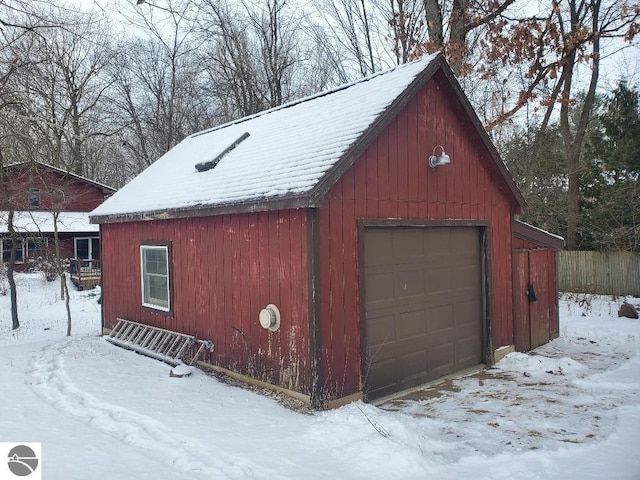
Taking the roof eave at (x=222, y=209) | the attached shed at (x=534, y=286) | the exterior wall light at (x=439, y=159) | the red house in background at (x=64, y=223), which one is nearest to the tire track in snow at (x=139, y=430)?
the roof eave at (x=222, y=209)

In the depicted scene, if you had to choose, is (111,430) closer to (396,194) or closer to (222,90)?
(396,194)

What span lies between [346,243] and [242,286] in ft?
5.69

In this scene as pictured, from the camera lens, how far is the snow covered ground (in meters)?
4.15

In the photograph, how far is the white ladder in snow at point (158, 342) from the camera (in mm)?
7742

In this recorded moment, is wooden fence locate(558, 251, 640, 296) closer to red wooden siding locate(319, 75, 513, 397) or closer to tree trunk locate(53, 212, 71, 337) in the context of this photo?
red wooden siding locate(319, 75, 513, 397)

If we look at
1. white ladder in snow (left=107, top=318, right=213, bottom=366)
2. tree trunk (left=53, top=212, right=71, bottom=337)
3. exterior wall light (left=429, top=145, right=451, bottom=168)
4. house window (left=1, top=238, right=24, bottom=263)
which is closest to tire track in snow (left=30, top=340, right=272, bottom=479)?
white ladder in snow (left=107, top=318, right=213, bottom=366)

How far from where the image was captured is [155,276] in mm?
9086

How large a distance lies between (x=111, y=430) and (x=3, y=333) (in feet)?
32.4

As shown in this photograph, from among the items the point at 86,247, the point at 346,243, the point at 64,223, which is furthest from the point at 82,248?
the point at 346,243

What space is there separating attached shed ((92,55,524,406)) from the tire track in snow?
1.62 m

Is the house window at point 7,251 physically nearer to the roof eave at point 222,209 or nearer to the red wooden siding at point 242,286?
the roof eave at point 222,209

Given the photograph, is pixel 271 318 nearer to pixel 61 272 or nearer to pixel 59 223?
pixel 61 272
